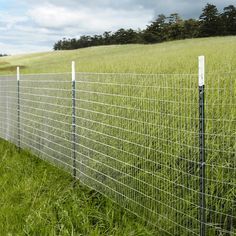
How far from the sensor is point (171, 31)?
62844 mm

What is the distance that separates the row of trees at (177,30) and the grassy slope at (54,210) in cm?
4755

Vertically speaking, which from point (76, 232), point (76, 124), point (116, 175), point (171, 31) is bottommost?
point (76, 232)

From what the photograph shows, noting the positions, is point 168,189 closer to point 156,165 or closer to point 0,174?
point 156,165

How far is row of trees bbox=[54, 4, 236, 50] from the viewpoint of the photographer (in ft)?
175

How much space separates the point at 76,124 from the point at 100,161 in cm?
97

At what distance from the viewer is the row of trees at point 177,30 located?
175 feet

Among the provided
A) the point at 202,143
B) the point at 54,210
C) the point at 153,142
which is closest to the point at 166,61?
the point at 153,142

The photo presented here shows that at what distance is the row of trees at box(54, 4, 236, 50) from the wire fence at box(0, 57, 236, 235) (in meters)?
46.9

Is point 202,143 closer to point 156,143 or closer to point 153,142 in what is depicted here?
point 156,143

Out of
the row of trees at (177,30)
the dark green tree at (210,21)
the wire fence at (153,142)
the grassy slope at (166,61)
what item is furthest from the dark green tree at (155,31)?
the wire fence at (153,142)

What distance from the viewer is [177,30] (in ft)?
205

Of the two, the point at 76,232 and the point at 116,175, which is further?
the point at 116,175

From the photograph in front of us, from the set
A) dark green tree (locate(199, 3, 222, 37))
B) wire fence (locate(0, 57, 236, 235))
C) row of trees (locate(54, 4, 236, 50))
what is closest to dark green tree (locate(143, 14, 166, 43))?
row of trees (locate(54, 4, 236, 50))

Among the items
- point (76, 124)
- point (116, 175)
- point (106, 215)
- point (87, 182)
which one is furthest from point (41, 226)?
point (76, 124)
